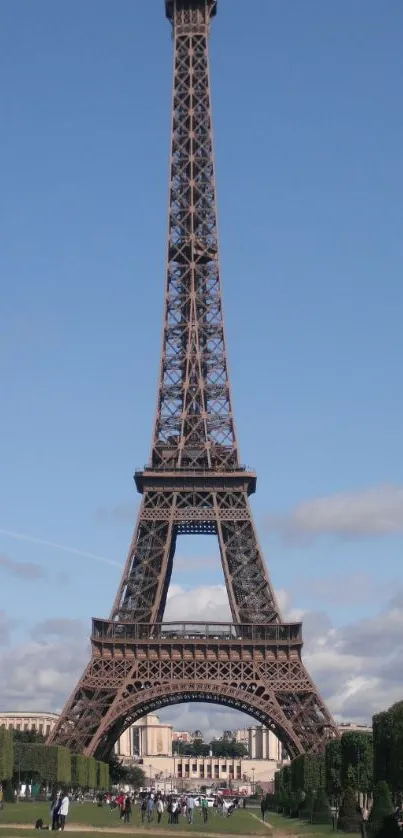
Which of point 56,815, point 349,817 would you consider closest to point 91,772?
point 349,817

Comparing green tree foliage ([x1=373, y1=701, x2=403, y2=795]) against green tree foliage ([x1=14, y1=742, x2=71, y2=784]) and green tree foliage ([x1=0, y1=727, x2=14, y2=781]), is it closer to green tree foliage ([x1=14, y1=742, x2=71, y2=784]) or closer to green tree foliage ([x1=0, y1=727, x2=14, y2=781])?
green tree foliage ([x1=14, y1=742, x2=71, y2=784])

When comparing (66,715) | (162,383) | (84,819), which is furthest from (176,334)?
(84,819)

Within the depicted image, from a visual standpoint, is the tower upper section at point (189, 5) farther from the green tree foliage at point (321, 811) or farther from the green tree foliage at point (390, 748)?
the green tree foliage at point (321, 811)

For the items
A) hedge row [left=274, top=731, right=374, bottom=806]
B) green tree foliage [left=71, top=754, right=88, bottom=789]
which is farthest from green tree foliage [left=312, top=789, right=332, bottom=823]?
green tree foliage [left=71, top=754, right=88, bottom=789]

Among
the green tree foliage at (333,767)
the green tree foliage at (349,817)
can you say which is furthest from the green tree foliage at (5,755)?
the green tree foliage at (349,817)

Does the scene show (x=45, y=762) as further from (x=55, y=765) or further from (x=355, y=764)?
(x=355, y=764)
